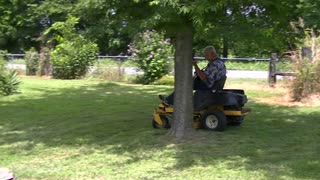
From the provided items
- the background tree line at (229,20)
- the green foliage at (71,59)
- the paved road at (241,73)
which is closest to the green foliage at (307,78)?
the background tree line at (229,20)

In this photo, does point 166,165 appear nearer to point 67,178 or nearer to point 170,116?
point 67,178

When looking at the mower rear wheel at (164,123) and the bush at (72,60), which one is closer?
the mower rear wheel at (164,123)

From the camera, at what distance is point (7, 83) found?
14.7 metres

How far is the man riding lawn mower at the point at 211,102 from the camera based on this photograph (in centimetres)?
820

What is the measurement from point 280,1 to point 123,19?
6.92 ft

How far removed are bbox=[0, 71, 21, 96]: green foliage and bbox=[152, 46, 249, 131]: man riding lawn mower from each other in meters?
7.24

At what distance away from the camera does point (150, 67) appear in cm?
1786

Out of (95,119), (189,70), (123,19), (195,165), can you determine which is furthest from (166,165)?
(95,119)

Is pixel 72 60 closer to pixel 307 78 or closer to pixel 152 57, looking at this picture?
pixel 152 57

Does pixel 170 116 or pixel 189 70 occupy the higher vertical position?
pixel 189 70

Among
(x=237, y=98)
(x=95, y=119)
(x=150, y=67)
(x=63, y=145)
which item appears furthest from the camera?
(x=150, y=67)

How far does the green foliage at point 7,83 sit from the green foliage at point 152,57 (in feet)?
15.1

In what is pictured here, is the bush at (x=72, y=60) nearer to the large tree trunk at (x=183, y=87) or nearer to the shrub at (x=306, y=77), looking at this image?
the shrub at (x=306, y=77)

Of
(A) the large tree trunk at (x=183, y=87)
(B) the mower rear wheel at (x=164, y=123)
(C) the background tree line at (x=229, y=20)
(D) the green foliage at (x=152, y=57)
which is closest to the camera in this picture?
(C) the background tree line at (x=229, y=20)
